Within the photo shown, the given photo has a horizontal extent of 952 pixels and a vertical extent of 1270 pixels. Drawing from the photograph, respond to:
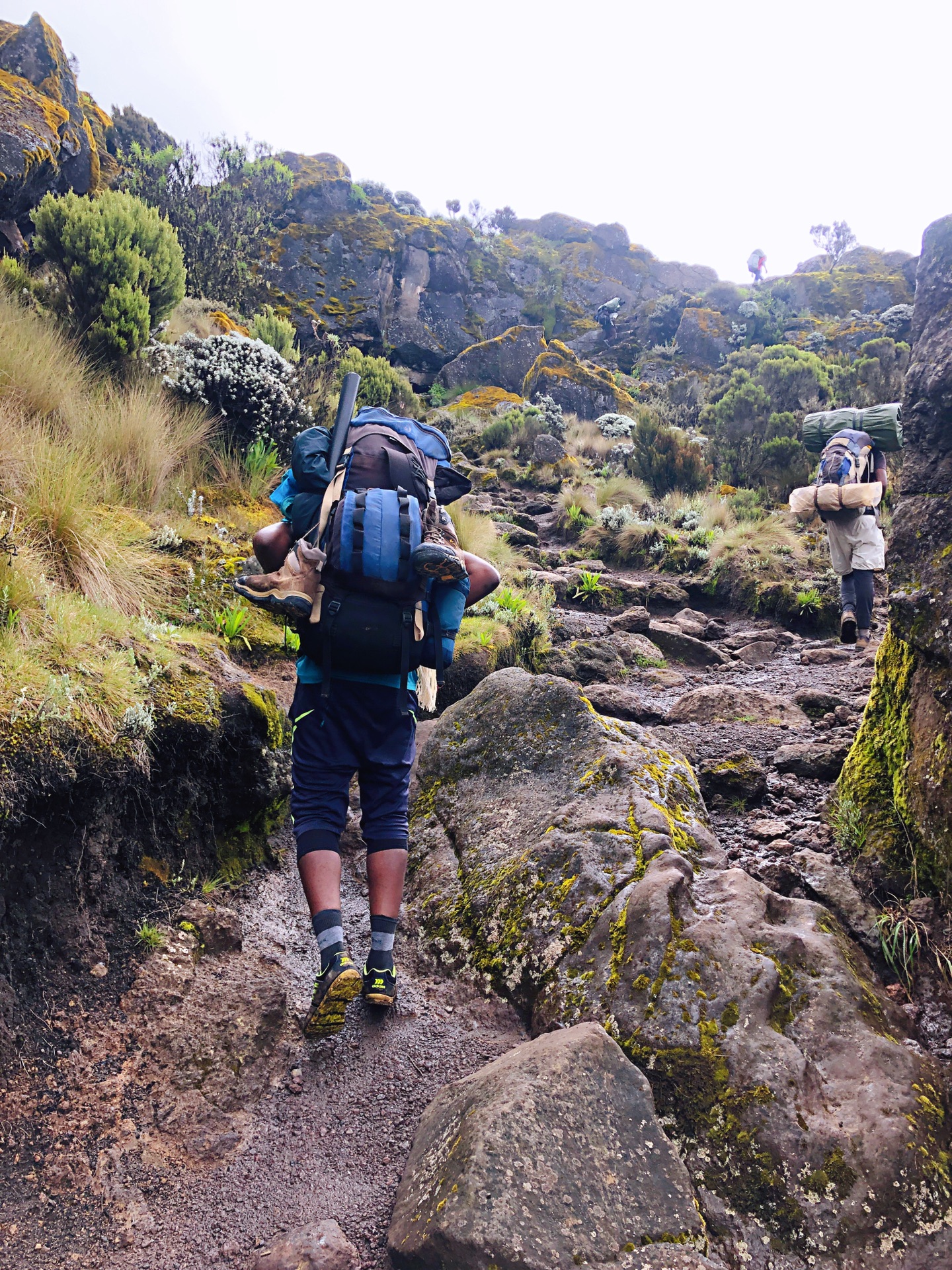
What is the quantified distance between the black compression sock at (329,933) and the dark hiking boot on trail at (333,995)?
26 millimetres

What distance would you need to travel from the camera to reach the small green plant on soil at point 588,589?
895 cm

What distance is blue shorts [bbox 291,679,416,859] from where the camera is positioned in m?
2.56

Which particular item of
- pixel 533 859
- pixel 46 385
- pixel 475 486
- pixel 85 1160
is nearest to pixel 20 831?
pixel 85 1160

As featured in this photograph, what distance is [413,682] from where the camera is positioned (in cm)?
266

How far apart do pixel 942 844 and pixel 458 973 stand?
1687mm

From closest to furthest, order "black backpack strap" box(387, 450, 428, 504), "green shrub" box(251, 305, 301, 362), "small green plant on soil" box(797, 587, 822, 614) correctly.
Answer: "black backpack strap" box(387, 450, 428, 504), "small green plant on soil" box(797, 587, 822, 614), "green shrub" box(251, 305, 301, 362)

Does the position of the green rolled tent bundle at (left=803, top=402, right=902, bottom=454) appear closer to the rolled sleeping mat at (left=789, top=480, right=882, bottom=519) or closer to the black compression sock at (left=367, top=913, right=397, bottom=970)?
the rolled sleeping mat at (left=789, top=480, right=882, bottom=519)

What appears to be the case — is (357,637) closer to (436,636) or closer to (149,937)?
(436,636)

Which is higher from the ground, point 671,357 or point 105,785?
point 671,357

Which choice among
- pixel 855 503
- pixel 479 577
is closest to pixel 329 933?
pixel 479 577

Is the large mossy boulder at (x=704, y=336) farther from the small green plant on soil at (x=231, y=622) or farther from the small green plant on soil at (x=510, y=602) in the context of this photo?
the small green plant on soil at (x=231, y=622)

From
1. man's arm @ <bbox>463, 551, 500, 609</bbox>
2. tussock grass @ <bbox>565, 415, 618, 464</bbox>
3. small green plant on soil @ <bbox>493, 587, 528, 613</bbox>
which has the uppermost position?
tussock grass @ <bbox>565, 415, 618, 464</bbox>

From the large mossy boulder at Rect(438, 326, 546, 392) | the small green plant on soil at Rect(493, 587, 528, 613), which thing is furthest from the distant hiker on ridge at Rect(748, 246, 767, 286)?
the small green plant on soil at Rect(493, 587, 528, 613)

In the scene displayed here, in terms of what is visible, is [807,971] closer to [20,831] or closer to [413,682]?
[413,682]
